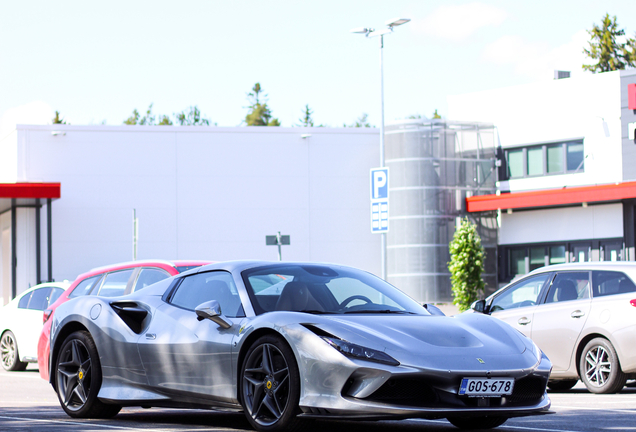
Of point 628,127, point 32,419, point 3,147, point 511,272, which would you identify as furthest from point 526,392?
point 3,147

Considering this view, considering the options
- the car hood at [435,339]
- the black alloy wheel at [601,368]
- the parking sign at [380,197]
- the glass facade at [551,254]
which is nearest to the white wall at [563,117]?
A: the glass facade at [551,254]

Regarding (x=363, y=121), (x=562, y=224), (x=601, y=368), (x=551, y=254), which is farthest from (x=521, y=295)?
(x=363, y=121)

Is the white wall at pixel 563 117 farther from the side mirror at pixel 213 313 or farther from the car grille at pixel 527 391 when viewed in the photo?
the side mirror at pixel 213 313

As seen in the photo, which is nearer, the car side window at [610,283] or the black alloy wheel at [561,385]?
the car side window at [610,283]

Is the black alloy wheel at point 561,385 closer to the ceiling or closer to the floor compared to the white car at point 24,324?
closer to the floor

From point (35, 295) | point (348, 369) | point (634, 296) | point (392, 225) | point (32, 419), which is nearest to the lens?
point (348, 369)

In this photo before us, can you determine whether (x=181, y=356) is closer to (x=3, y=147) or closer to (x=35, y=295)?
(x=35, y=295)

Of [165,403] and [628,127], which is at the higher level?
[628,127]

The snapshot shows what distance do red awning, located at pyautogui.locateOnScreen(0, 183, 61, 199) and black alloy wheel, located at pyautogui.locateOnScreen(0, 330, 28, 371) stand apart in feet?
61.5

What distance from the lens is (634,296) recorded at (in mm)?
10734

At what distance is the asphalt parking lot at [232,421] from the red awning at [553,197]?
26403mm

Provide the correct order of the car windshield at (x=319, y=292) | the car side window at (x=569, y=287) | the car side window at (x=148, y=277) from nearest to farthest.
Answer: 1. the car windshield at (x=319, y=292)
2. the car side window at (x=569, y=287)
3. the car side window at (x=148, y=277)

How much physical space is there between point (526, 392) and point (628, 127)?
31660mm

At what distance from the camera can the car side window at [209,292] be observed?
7.25m
